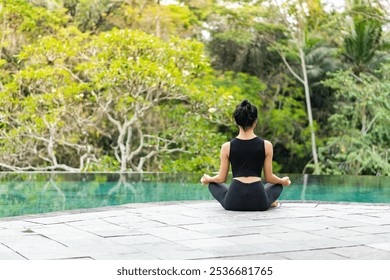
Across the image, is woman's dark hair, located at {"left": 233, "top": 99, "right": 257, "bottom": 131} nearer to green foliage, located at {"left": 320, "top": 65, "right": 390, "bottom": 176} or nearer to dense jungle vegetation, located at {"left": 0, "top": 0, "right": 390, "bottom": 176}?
dense jungle vegetation, located at {"left": 0, "top": 0, "right": 390, "bottom": 176}

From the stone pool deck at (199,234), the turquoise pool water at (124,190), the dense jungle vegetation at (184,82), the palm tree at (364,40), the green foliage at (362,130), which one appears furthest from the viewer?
the palm tree at (364,40)

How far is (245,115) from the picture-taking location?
219 inches

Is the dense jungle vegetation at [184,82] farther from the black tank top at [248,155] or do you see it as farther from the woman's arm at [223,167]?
the black tank top at [248,155]

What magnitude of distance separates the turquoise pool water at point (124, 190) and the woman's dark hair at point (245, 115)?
212 centimetres

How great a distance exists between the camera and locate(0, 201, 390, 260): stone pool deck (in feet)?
12.2

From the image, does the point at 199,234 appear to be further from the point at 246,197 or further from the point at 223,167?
the point at 223,167

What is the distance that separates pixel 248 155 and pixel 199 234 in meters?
1.34

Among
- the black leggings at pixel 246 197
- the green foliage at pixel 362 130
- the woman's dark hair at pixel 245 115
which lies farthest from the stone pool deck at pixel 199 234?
the green foliage at pixel 362 130

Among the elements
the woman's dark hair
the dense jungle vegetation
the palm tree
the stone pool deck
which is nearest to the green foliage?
the dense jungle vegetation

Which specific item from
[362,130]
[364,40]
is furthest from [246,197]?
[364,40]

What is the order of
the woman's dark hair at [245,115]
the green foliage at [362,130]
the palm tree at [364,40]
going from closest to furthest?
the woman's dark hair at [245,115]
the green foliage at [362,130]
the palm tree at [364,40]

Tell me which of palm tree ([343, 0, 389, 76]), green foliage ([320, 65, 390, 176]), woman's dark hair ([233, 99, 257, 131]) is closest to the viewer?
woman's dark hair ([233, 99, 257, 131])

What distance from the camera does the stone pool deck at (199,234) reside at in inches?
147

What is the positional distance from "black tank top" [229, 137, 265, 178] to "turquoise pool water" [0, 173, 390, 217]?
1.97 metres
